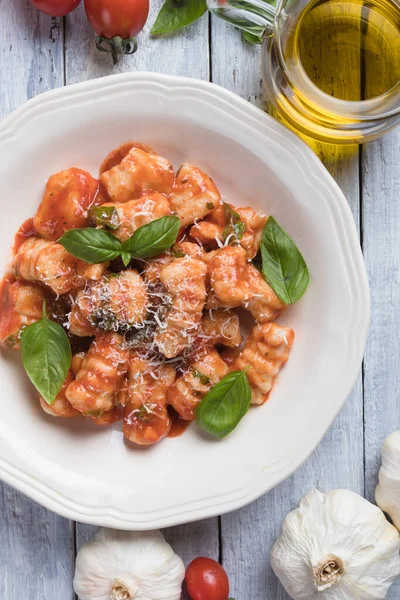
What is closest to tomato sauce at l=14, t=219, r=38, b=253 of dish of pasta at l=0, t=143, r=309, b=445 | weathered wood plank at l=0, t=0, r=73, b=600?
dish of pasta at l=0, t=143, r=309, b=445

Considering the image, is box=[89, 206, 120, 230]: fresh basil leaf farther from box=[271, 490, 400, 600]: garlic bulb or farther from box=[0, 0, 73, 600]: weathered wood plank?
box=[271, 490, 400, 600]: garlic bulb

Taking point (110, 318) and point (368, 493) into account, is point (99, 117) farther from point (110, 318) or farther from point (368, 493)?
point (368, 493)

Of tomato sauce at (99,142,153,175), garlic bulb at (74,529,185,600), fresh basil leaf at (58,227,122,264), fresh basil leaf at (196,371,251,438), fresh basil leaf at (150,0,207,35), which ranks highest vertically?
fresh basil leaf at (150,0,207,35)

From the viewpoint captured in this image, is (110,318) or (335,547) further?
(335,547)

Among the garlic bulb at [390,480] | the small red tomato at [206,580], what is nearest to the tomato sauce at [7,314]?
the small red tomato at [206,580]

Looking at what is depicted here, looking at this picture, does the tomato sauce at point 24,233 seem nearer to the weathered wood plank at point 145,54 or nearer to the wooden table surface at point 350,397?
the wooden table surface at point 350,397

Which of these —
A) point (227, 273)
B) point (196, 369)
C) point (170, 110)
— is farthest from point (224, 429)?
point (170, 110)
